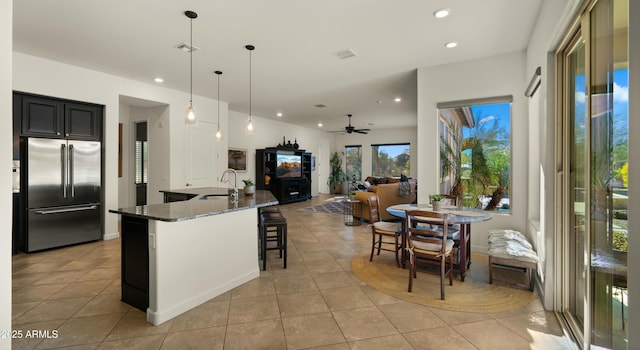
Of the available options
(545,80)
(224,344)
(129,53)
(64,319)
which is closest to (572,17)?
(545,80)

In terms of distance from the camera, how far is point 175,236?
2582 millimetres

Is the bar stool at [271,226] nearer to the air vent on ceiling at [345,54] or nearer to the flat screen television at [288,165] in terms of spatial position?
the air vent on ceiling at [345,54]

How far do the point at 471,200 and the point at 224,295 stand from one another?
380 centimetres

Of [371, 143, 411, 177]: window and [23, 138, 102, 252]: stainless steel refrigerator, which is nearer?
[23, 138, 102, 252]: stainless steel refrigerator

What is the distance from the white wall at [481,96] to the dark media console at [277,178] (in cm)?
564

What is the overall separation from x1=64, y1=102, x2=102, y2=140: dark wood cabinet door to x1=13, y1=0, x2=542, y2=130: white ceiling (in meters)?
0.69

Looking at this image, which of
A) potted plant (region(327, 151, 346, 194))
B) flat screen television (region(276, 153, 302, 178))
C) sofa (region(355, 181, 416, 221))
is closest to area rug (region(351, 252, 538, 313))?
sofa (region(355, 181, 416, 221))

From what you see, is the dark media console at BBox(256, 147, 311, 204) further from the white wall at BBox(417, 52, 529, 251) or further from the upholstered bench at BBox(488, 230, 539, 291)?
the upholstered bench at BBox(488, 230, 539, 291)

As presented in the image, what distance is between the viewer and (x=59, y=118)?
4496mm

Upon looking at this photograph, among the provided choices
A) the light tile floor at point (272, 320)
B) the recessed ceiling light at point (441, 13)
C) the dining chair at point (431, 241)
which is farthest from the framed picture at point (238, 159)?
the recessed ceiling light at point (441, 13)

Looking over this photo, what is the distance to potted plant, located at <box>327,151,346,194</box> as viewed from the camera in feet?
42.4

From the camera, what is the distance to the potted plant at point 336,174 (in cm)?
1291

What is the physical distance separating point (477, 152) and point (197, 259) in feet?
13.6

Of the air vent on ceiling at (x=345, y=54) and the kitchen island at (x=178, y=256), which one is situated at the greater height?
the air vent on ceiling at (x=345, y=54)
